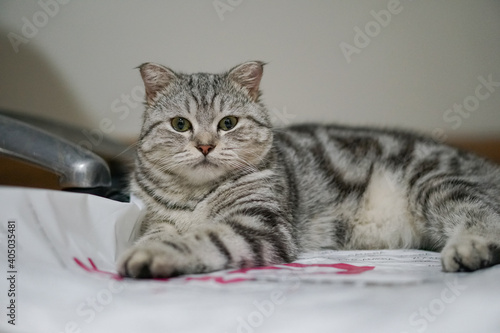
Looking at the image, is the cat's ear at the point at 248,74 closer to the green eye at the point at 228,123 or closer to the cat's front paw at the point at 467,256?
the green eye at the point at 228,123

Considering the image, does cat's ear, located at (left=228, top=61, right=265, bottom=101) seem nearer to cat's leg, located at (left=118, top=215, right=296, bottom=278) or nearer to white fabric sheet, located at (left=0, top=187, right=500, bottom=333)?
cat's leg, located at (left=118, top=215, right=296, bottom=278)

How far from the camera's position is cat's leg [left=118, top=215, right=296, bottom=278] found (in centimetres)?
87

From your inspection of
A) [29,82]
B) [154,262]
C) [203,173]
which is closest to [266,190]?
[203,173]

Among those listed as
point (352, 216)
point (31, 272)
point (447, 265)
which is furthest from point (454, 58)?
point (31, 272)

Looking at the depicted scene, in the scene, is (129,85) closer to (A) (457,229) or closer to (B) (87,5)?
(B) (87,5)

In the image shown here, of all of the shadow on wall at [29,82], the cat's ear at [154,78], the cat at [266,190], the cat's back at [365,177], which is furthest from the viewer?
the shadow on wall at [29,82]

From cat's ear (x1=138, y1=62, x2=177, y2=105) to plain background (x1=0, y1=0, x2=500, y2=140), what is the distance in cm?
19

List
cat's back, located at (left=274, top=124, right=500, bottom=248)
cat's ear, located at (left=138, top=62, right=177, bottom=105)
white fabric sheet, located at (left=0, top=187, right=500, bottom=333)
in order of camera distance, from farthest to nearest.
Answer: cat's back, located at (left=274, top=124, right=500, bottom=248)
cat's ear, located at (left=138, top=62, right=177, bottom=105)
white fabric sheet, located at (left=0, top=187, right=500, bottom=333)

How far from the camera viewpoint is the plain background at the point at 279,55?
1.47 metres

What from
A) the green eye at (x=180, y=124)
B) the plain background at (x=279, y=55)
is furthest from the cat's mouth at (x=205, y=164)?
the plain background at (x=279, y=55)

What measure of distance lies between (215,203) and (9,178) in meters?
0.93

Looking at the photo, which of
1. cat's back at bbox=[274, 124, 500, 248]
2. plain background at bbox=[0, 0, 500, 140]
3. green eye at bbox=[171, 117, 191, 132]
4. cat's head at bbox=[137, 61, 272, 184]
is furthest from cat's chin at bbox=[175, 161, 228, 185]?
plain background at bbox=[0, 0, 500, 140]

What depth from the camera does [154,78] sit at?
4.19ft

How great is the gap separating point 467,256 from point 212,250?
563 mm
